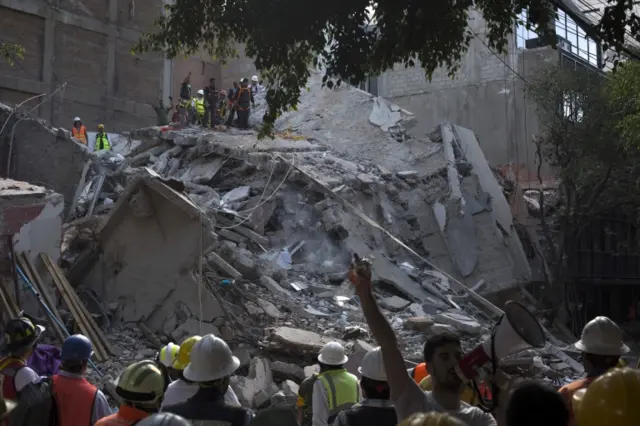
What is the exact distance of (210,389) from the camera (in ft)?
11.0

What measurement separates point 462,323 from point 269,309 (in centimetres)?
323

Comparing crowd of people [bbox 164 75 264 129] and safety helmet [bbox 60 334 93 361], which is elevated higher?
crowd of people [bbox 164 75 264 129]

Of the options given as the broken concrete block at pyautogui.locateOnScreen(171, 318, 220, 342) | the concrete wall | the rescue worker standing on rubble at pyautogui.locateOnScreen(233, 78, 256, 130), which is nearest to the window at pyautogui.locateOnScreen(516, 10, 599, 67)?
the concrete wall

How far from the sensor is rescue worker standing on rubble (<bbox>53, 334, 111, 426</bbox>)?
3.75 m

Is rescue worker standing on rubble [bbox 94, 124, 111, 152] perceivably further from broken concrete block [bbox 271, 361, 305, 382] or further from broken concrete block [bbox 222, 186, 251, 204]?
broken concrete block [bbox 271, 361, 305, 382]

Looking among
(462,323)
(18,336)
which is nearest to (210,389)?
(18,336)

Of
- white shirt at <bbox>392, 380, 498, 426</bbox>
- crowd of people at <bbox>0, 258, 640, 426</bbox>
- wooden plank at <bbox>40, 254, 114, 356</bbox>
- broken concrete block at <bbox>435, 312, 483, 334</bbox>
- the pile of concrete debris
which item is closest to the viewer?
crowd of people at <bbox>0, 258, 640, 426</bbox>

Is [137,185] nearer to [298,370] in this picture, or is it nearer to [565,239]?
[298,370]

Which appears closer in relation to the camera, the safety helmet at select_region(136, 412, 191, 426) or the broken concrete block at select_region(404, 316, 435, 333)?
the safety helmet at select_region(136, 412, 191, 426)

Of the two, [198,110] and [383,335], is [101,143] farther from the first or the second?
[383,335]

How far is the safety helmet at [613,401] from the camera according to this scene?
1.90 m

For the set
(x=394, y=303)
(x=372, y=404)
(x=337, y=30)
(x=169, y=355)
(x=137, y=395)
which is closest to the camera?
(x=137, y=395)

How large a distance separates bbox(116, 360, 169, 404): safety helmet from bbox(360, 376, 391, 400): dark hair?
94cm

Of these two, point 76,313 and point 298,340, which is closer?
point 76,313
